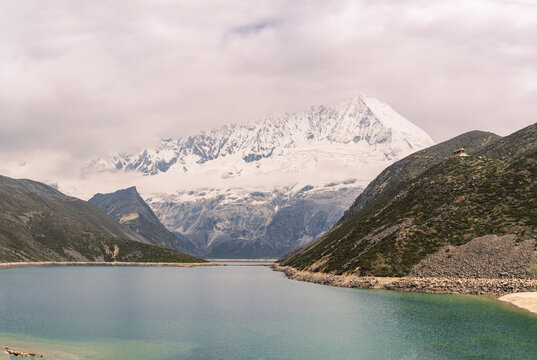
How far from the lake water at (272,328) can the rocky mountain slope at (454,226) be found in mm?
19770

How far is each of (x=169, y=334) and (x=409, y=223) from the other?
117m

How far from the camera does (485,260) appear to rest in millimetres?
124500

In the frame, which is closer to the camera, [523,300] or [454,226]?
[523,300]

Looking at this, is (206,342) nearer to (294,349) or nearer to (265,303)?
(294,349)

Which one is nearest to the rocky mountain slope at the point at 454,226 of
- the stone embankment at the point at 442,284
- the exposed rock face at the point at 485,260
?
the exposed rock face at the point at 485,260

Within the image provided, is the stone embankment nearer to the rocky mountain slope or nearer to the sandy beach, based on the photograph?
the rocky mountain slope

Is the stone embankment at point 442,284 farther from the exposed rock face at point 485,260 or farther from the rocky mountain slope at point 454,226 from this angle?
the rocky mountain slope at point 454,226

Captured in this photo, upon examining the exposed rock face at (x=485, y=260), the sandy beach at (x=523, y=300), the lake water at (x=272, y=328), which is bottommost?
the sandy beach at (x=523, y=300)

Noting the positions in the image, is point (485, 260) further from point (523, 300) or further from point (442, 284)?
point (523, 300)

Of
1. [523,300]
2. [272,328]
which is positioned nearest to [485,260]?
[523,300]

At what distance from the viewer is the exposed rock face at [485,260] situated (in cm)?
11638

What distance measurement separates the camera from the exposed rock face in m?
116

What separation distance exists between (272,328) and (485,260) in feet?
256

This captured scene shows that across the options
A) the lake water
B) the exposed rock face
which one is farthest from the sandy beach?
the exposed rock face
